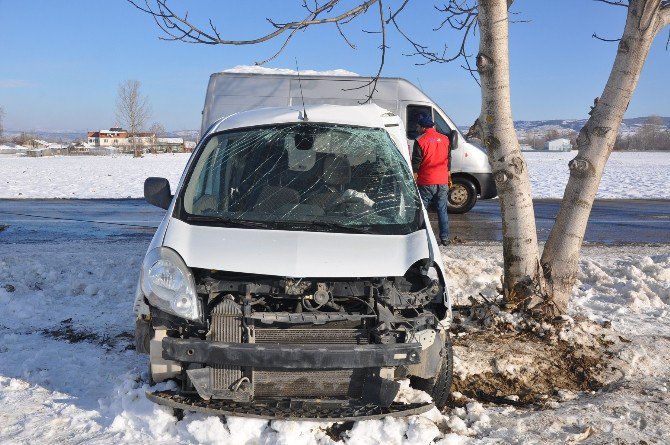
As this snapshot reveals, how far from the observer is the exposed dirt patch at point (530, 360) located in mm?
4422

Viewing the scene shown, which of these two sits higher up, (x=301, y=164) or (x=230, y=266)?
(x=301, y=164)

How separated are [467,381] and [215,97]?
31.5ft

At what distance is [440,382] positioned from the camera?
392 cm

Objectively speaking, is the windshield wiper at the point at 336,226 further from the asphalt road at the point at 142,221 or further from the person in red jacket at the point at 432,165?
the asphalt road at the point at 142,221

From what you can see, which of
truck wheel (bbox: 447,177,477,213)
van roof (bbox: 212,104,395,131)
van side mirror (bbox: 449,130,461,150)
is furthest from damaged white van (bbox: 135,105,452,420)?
truck wheel (bbox: 447,177,477,213)

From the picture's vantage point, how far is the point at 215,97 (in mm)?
12805

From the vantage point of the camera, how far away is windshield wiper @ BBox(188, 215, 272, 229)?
4.00 metres

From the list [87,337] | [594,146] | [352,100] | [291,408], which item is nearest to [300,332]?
[291,408]

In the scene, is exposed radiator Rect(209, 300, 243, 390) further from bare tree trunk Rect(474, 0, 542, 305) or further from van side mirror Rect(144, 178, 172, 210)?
bare tree trunk Rect(474, 0, 542, 305)

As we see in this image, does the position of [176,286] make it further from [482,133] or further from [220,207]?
[482,133]

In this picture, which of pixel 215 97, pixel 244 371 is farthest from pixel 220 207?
pixel 215 97

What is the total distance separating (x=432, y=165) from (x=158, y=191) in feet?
18.3

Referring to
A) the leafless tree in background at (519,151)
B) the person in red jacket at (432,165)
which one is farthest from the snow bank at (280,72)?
the leafless tree in background at (519,151)

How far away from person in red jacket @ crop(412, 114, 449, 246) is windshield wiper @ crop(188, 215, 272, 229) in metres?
5.54
